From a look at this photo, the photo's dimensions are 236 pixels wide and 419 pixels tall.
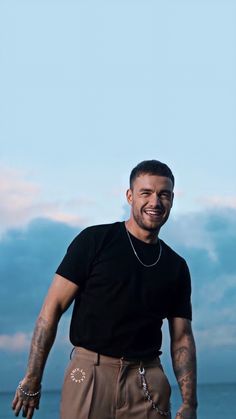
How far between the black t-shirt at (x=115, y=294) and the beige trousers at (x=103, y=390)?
7 centimetres

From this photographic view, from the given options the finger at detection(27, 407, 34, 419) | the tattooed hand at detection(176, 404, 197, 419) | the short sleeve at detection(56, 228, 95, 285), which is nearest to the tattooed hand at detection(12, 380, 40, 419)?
the finger at detection(27, 407, 34, 419)

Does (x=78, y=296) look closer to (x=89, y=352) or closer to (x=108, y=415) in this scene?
(x=89, y=352)

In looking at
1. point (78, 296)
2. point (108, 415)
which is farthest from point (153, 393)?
point (78, 296)

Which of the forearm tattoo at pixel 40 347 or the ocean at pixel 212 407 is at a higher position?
the ocean at pixel 212 407

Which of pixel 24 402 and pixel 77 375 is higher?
pixel 77 375

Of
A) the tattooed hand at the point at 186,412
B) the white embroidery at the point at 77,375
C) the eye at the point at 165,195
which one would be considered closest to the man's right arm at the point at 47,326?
the white embroidery at the point at 77,375

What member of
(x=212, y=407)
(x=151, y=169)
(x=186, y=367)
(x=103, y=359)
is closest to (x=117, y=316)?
(x=103, y=359)

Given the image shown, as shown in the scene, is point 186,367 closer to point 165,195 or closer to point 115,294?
point 115,294

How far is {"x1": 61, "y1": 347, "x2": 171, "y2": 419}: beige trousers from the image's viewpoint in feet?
16.7

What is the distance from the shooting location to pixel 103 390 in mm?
5086

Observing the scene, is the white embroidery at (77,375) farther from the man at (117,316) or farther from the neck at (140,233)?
the neck at (140,233)

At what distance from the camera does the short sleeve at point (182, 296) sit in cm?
549

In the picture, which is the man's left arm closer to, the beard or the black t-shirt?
the black t-shirt

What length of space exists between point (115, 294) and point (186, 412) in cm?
88
